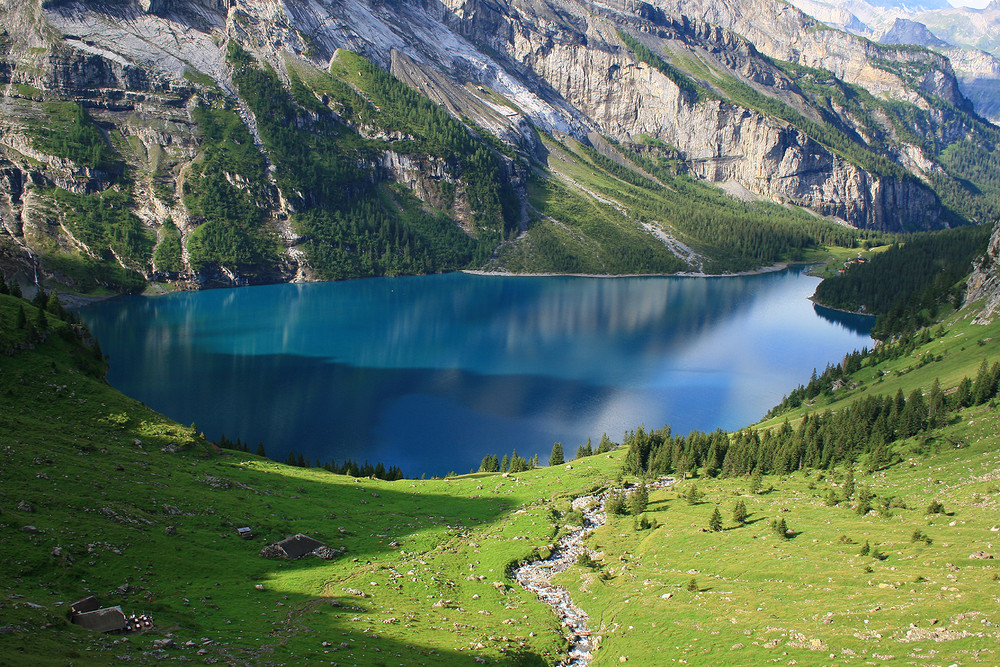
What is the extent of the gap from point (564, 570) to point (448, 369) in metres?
86.4

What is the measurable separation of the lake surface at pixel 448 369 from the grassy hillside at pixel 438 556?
31778 mm

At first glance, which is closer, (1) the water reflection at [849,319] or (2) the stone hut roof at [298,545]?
(2) the stone hut roof at [298,545]

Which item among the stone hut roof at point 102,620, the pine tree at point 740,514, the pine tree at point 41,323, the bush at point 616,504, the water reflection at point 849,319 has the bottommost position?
the bush at point 616,504

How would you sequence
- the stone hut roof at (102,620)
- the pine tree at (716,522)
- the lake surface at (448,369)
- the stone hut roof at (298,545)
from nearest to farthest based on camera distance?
1. the stone hut roof at (102,620)
2. the stone hut roof at (298,545)
3. the pine tree at (716,522)
4. the lake surface at (448,369)

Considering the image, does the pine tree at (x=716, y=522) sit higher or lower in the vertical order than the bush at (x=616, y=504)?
higher

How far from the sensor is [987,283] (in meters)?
103

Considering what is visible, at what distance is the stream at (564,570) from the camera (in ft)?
109

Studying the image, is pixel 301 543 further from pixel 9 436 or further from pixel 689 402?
pixel 689 402

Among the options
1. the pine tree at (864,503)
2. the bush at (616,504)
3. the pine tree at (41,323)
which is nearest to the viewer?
the pine tree at (864,503)

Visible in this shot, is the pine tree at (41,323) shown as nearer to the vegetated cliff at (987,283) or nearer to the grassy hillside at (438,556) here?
the grassy hillside at (438,556)

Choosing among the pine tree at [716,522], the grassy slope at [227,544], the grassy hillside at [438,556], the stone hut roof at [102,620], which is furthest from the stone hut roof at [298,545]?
the pine tree at [716,522]

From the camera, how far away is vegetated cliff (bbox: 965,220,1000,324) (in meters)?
93.8

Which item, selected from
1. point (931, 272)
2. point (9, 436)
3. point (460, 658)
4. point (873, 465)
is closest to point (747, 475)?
point (873, 465)

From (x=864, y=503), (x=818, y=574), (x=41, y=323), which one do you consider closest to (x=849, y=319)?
(x=864, y=503)
